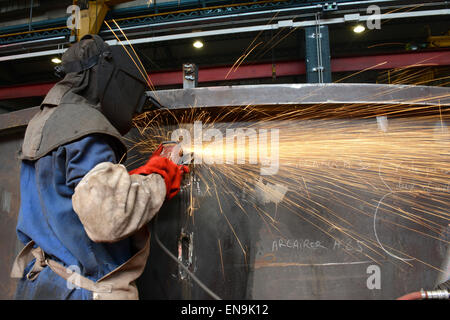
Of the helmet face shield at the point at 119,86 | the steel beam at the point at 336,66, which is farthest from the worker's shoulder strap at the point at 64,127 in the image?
the steel beam at the point at 336,66

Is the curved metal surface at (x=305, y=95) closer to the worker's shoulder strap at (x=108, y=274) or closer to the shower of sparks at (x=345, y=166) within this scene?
the shower of sparks at (x=345, y=166)

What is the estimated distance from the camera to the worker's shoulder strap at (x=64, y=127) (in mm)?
1130

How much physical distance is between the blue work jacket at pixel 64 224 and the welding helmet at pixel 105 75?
9.9 inches

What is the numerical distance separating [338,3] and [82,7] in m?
3.51

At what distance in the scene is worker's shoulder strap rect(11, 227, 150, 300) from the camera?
1.11 meters

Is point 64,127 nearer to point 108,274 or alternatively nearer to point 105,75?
point 105,75

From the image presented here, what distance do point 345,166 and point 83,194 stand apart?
151cm

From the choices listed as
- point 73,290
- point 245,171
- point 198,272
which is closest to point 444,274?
point 245,171

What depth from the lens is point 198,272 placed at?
1.61m

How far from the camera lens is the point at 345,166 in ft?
5.63

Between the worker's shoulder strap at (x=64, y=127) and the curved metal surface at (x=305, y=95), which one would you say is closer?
the worker's shoulder strap at (x=64, y=127)

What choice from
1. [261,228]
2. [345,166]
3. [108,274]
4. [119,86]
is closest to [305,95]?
[345,166]
